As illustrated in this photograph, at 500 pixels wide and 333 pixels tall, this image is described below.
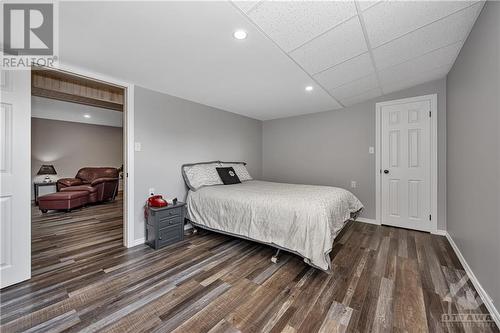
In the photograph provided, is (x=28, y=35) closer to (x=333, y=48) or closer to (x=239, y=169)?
(x=333, y=48)

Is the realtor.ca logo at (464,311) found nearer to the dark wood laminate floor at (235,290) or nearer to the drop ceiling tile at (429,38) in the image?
the dark wood laminate floor at (235,290)

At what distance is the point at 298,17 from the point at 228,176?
266 cm

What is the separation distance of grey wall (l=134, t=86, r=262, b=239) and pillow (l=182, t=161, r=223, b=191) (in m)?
0.11

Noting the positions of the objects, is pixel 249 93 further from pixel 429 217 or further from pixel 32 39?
pixel 429 217

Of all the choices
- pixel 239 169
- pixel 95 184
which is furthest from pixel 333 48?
pixel 95 184

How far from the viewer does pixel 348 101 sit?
3.62 m

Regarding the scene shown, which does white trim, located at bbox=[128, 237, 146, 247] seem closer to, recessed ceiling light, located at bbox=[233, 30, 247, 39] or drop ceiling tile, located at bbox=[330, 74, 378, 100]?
recessed ceiling light, located at bbox=[233, 30, 247, 39]

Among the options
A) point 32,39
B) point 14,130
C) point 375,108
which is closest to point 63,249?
point 14,130

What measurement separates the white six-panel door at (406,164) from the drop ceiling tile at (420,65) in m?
0.65

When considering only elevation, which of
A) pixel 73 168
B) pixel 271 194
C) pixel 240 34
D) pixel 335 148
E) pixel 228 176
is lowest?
pixel 271 194

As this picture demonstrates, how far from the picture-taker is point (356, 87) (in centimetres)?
302

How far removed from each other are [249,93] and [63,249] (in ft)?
11.1

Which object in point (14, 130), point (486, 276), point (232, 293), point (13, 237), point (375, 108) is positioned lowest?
point (232, 293)

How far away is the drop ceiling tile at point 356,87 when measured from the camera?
9.22 feet
